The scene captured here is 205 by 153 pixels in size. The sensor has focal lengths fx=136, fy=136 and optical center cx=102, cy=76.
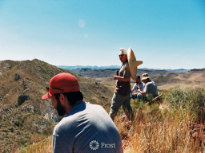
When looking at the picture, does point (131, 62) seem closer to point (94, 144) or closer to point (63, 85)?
point (63, 85)

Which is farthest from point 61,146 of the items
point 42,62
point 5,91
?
point 42,62

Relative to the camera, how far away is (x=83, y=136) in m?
1.20

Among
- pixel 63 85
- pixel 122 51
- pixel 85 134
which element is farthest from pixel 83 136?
pixel 122 51

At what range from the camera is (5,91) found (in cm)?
2497

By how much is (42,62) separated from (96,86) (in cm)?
1832

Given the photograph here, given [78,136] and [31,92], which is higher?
[78,136]

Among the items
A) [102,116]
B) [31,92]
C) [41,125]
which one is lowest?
[41,125]

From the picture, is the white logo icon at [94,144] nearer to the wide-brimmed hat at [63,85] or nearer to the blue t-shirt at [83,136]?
the blue t-shirt at [83,136]

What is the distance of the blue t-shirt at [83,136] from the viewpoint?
47.3 inches

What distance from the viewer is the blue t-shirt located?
120cm

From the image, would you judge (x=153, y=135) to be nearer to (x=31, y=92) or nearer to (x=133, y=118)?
(x=133, y=118)

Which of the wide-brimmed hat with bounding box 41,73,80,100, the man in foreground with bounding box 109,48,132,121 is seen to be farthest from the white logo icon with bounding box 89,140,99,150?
the man in foreground with bounding box 109,48,132,121

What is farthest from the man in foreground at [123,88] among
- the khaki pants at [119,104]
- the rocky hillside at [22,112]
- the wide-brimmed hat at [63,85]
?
the rocky hillside at [22,112]

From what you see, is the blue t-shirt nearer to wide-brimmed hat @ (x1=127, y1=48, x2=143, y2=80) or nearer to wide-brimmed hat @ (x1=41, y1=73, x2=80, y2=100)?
wide-brimmed hat @ (x1=41, y1=73, x2=80, y2=100)
